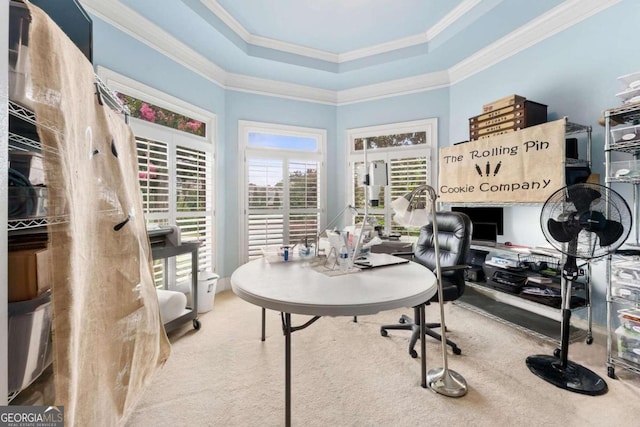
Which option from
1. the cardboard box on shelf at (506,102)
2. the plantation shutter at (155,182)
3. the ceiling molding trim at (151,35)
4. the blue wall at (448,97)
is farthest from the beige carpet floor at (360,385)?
the ceiling molding trim at (151,35)

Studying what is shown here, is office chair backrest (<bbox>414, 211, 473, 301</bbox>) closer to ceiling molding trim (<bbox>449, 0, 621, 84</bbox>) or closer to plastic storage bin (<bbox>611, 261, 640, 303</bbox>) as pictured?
plastic storage bin (<bbox>611, 261, 640, 303</bbox>)

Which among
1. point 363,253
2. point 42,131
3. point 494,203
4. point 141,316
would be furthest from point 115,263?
point 494,203

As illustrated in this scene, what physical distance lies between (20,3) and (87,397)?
54.4 inches

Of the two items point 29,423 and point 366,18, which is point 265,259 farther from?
point 366,18

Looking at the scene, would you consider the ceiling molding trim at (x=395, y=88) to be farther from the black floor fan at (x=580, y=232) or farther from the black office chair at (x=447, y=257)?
the black floor fan at (x=580, y=232)

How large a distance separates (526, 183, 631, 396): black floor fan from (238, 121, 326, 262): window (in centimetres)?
255

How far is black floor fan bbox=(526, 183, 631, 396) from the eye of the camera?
1679mm

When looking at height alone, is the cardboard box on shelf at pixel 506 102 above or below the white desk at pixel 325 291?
above

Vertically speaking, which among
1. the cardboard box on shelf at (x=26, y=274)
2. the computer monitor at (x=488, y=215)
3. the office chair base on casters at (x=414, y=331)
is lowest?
the office chair base on casters at (x=414, y=331)

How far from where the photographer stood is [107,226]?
1.35 meters

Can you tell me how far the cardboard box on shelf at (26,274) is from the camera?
102cm

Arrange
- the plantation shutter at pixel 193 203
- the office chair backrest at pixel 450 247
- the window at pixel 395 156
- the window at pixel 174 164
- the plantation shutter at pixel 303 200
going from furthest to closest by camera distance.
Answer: the plantation shutter at pixel 303 200 < the window at pixel 395 156 < the plantation shutter at pixel 193 203 < the window at pixel 174 164 < the office chair backrest at pixel 450 247

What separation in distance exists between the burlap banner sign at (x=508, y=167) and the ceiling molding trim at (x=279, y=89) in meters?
1.95

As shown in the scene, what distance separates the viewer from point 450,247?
2.39m
